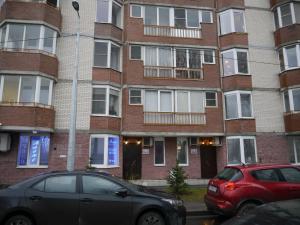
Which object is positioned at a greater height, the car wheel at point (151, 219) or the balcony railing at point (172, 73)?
the balcony railing at point (172, 73)

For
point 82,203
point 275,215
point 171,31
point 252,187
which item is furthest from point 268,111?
point 275,215

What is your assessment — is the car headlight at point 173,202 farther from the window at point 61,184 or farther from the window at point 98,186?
the window at point 61,184

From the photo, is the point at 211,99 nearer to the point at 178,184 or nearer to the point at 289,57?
the point at 289,57

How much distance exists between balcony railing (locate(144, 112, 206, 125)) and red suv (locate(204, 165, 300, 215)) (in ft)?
31.7

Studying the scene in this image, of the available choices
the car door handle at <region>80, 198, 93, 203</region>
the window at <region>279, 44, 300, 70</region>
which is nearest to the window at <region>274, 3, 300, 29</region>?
the window at <region>279, 44, 300, 70</region>

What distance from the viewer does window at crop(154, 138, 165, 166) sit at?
19.1 metres

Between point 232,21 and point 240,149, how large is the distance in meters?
Result: 9.02

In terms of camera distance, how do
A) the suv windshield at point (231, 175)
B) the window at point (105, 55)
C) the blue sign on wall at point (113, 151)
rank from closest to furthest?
the suv windshield at point (231, 175) → the blue sign on wall at point (113, 151) → the window at point (105, 55)

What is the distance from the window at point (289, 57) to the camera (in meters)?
20.3

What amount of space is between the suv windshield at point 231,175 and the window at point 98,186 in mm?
3600

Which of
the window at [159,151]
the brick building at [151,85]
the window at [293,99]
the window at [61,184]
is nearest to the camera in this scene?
the window at [61,184]

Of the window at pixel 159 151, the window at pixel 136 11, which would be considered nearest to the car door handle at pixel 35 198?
the window at pixel 159 151

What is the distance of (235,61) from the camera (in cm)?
2030

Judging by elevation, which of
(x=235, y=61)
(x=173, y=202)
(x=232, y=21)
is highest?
(x=232, y=21)
